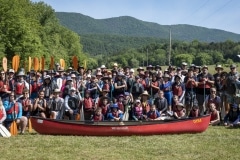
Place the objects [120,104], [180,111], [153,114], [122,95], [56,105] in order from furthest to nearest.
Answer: [122,95] < [120,104] < [180,111] < [56,105] < [153,114]

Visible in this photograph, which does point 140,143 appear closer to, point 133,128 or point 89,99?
point 133,128

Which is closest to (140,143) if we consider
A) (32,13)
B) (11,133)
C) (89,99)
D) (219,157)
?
(219,157)

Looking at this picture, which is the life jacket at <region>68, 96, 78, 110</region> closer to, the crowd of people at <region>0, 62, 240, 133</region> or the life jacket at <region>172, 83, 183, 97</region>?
the crowd of people at <region>0, 62, 240, 133</region>

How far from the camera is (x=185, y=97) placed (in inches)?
532

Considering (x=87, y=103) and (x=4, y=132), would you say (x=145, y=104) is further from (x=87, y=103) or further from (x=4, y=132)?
(x=4, y=132)

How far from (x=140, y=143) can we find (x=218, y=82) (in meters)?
4.98

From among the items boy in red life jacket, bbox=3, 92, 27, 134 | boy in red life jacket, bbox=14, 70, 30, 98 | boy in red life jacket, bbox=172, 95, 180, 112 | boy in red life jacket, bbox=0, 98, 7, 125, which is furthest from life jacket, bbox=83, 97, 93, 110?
boy in red life jacket, bbox=172, 95, 180, 112

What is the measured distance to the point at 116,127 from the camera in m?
10.9

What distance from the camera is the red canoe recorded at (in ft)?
35.8

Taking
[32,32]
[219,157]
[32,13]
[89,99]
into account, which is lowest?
[219,157]

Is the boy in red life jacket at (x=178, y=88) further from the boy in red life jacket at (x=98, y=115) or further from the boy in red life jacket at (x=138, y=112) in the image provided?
the boy in red life jacket at (x=98, y=115)

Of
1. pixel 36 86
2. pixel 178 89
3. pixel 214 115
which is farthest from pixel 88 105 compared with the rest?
pixel 214 115

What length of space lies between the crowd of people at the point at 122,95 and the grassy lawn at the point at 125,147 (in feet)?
4.29

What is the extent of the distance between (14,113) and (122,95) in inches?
142
